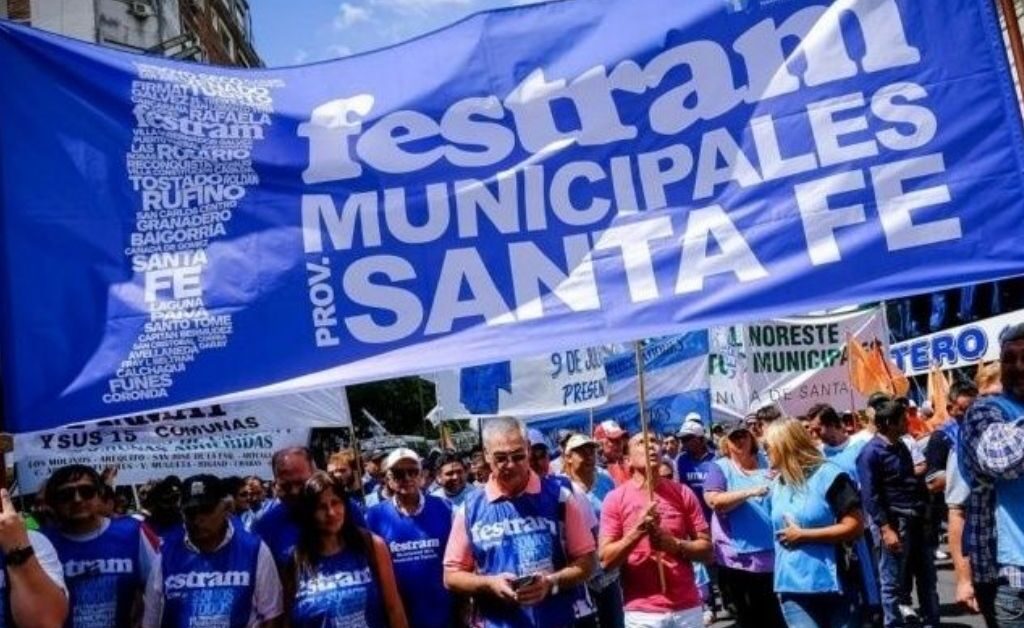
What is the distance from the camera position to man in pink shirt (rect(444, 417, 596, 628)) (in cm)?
470

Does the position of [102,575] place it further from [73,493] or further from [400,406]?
[400,406]

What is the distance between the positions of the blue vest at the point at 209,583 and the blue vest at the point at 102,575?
150 mm

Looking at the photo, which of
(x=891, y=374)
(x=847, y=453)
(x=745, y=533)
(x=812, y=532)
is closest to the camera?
(x=812, y=532)

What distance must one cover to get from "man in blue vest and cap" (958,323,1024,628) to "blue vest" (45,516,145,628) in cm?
343

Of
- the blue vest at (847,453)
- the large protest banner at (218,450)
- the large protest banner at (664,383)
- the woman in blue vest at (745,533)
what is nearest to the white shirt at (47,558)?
the large protest banner at (218,450)

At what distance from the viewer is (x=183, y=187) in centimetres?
409

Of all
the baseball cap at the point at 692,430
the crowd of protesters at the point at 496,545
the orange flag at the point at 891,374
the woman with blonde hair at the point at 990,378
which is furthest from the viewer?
the orange flag at the point at 891,374

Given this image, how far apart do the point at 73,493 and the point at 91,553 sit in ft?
0.86

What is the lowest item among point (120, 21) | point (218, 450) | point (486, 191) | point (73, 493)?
point (73, 493)

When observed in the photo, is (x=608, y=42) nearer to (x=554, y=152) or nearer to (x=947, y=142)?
(x=554, y=152)

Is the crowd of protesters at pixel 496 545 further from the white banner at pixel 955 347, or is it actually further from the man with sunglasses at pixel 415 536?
the white banner at pixel 955 347

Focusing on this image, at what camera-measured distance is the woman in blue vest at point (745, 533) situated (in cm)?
725

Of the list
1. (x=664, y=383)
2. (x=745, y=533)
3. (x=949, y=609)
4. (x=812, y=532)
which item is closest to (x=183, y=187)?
(x=812, y=532)

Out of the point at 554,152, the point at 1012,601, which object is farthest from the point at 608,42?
the point at 1012,601
